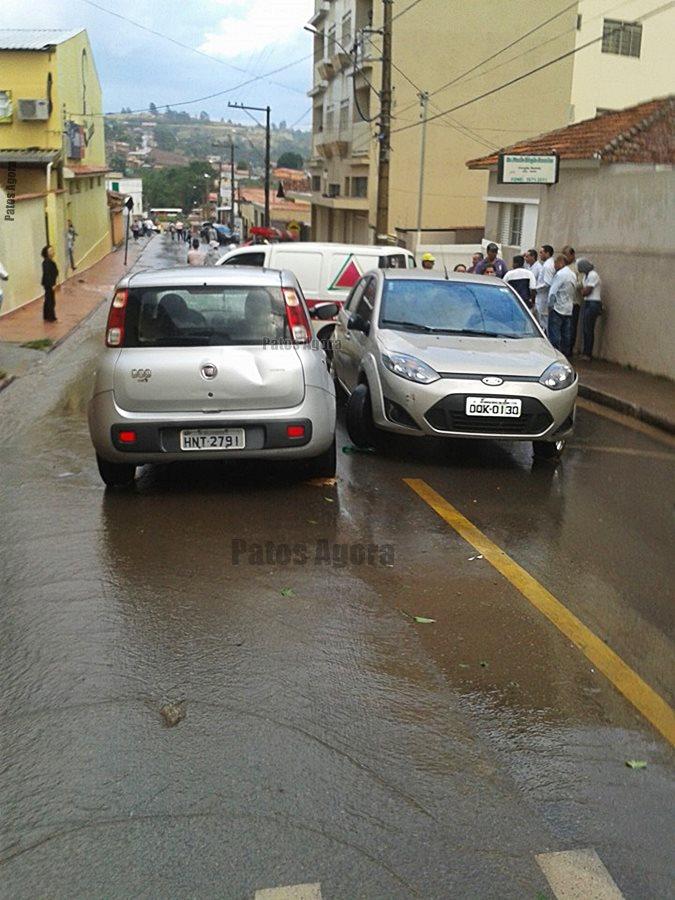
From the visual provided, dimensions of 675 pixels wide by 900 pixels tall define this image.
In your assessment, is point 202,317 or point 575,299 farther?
point 575,299

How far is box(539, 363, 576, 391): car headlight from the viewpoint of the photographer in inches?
304

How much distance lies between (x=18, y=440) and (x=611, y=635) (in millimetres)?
6537

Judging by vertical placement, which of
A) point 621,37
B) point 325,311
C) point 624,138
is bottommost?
point 325,311

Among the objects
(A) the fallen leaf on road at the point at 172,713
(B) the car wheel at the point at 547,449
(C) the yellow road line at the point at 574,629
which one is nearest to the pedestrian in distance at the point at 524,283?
(B) the car wheel at the point at 547,449

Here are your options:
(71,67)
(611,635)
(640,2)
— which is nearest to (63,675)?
(611,635)

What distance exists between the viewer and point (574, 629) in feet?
15.2

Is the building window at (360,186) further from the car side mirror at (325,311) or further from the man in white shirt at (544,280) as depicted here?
the car side mirror at (325,311)

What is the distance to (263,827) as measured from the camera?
3021 millimetres

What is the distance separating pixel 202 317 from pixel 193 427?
0.82m

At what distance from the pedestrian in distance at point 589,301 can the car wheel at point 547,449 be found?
649cm

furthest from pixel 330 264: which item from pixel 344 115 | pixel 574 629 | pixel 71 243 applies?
pixel 344 115

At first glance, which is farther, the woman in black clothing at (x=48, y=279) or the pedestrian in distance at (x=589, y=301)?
the woman in black clothing at (x=48, y=279)

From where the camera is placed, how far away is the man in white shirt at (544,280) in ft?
50.4

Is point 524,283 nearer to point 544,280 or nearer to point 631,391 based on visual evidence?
point 544,280
